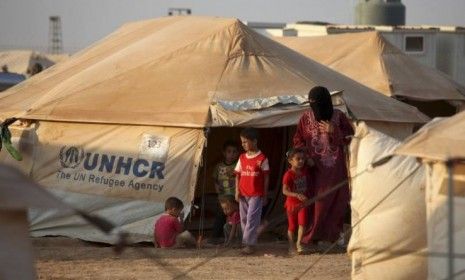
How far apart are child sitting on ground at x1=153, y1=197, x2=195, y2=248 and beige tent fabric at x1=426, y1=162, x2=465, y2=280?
14.4ft

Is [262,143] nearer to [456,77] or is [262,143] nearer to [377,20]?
[456,77]

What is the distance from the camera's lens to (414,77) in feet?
63.2

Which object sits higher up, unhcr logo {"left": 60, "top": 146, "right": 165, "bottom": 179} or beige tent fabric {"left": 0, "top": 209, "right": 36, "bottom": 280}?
unhcr logo {"left": 60, "top": 146, "right": 165, "bottom": 179}

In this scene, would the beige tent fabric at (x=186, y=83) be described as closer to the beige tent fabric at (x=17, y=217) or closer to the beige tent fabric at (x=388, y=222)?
the beige tent fabric at (x=388, y=222)

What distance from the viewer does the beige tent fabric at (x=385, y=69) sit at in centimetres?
1884

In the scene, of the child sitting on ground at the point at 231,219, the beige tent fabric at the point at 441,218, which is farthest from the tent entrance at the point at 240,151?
the beige tent fabric at the point at 441,218

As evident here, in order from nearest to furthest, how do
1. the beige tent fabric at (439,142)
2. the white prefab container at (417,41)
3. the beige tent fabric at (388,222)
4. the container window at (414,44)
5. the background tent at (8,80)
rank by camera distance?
1. the beige tent fabric at (439,142)
2. the beige tent fabric at (388,222)
3. the background tent at (8,80)
4. the white prefab container at (417,41)
5. the container window at (414,44)

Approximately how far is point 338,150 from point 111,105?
2825 millimetres

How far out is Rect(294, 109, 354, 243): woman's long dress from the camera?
12.2m

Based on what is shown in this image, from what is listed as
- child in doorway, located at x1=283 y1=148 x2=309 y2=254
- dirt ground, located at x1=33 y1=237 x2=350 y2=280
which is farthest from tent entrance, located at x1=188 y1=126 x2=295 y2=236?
child in doorway, located at x1=283 y1=148 x2=309 y2=254

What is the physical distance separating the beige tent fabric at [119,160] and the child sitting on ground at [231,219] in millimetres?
400

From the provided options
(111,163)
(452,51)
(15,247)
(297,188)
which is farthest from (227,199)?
(452,51)

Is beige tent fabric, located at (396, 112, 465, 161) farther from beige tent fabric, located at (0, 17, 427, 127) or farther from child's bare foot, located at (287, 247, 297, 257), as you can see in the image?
beige tent fabric, located at (0, 17, 427, 127)

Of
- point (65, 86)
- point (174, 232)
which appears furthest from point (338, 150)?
point (65, 86)
